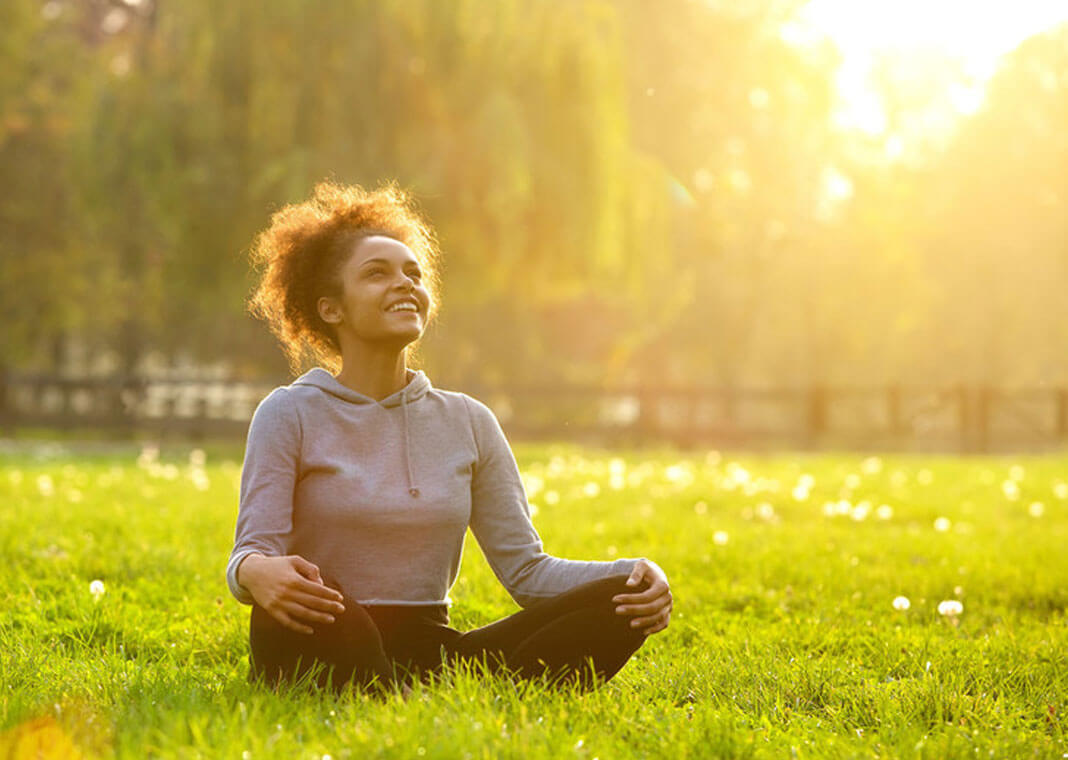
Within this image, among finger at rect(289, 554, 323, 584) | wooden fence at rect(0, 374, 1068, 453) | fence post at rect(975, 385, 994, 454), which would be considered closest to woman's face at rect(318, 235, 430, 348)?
finger at rect(289, 554, 323, 584)

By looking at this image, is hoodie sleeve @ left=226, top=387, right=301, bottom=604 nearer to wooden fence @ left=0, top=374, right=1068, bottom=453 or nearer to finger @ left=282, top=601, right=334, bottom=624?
finger @ left=282, top=601, right=334, bottom=624

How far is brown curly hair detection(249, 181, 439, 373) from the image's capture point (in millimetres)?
3568

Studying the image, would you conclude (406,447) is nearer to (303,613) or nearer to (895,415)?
(303,613)

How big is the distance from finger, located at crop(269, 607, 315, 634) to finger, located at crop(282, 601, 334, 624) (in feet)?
0.03

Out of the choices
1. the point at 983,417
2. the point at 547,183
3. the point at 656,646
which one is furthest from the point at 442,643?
the point at 983,417

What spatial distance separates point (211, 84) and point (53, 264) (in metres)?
8.81

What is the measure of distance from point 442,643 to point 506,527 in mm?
381

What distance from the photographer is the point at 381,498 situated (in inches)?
131

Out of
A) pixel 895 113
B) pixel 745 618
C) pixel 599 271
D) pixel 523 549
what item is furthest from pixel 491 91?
pixel 895 113

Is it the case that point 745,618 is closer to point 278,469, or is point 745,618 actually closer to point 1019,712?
point 1019,712

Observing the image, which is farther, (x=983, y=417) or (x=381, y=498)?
(x=983, y=417)

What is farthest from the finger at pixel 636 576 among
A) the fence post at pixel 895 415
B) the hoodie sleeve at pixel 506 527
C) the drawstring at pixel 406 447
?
the fence post at pixel 895 415

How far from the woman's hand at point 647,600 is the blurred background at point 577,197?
297 inches

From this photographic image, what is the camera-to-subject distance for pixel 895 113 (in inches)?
1529
